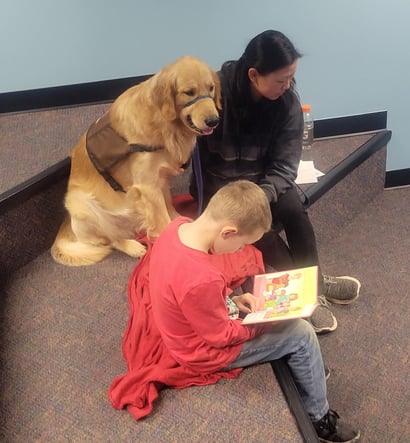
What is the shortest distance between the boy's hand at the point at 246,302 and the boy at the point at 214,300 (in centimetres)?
2

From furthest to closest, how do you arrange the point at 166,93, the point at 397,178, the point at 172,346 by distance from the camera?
1. the point at 397,178
2. the point at 166,93
3. the point at 172,346

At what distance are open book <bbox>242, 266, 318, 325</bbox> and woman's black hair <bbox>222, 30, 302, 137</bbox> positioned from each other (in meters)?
0.66

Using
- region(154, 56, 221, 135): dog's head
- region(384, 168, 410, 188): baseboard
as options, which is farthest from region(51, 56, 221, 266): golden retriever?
region(384, 168, 410, 188): baseboard

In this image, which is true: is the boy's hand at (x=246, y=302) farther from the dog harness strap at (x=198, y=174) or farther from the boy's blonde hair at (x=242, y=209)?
the dog harness strap at (x=198, y=174)

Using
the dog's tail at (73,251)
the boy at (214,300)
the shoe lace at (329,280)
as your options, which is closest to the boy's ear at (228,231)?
the boy at (214,300)

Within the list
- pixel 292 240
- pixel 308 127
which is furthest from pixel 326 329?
pixel 308 127

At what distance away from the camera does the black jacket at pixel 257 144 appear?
6.06 ft

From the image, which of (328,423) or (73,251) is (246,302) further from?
(73,251)

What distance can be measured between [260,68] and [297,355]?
95 centimetres

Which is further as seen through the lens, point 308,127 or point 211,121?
point 308,127

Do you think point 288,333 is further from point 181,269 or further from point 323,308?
point 323,308

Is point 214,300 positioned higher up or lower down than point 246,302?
higher up

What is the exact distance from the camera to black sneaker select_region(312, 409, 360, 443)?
1497 millimetres

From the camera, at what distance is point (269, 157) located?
1989 mm
